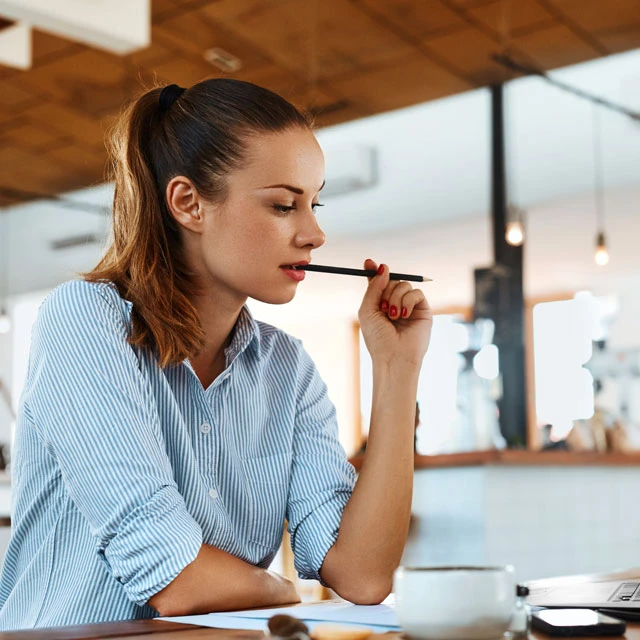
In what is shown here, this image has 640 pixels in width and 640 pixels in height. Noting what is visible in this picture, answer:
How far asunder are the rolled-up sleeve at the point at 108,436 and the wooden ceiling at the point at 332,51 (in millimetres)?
4160

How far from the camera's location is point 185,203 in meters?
1.51

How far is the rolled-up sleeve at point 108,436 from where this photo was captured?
1.20m

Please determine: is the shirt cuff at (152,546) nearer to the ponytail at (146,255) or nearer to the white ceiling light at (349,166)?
the ponytail at (146,255)

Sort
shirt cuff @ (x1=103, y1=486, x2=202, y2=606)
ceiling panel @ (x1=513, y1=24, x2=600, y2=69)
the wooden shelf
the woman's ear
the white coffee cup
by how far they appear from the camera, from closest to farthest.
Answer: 1. the white coffee cup
2. shirt cuff @ (x1=103, y1=486, x2=202, y2=606)
3. the woman's ear
4. the wooden shelf
5. ceiling panel @ (x1=513, y1=24, x2=600, y2=69)

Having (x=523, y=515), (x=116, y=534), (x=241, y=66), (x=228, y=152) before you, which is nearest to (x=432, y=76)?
(x=241, y=66)

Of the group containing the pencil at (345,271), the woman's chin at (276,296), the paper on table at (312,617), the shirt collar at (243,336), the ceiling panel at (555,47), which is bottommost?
the paper on table at (312,617)

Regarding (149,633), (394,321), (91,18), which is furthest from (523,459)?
(149,633)

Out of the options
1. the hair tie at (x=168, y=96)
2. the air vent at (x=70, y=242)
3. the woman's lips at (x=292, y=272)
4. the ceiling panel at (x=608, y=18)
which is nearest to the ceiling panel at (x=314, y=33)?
the ceiling panel at (x=608, y=18)

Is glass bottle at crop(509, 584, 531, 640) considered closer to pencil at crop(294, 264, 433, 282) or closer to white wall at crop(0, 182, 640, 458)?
pencil at crop(294, 264, 433, 282)

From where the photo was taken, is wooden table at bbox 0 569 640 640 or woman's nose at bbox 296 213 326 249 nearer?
wooden table at bbox 0 569 640 640

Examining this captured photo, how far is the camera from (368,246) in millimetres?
8633

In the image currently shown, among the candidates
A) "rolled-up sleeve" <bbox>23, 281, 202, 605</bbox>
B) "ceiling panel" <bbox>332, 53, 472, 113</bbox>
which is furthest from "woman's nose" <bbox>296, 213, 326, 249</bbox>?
"ceiling panel" <bbox>332, 53, 472, 113</bbox>

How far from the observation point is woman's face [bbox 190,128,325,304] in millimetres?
1441

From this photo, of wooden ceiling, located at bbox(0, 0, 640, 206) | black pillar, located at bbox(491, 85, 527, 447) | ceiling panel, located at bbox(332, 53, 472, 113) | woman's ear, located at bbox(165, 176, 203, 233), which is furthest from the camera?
black pillar, located at bbox(491, 85, 527, 447)
